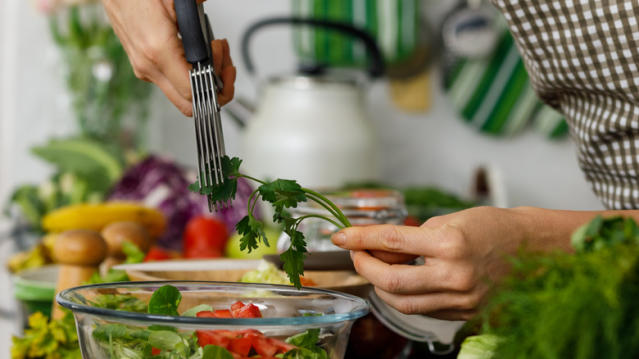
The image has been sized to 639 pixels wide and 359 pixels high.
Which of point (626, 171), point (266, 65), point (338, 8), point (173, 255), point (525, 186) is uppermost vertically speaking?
point (338, 8)

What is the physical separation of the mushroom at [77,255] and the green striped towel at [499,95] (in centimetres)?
166

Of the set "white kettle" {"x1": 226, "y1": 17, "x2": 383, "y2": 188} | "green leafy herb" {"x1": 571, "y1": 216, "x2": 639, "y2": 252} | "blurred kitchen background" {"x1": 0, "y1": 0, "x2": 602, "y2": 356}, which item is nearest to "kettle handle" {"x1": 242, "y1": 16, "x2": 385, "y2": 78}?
"white kettle" {"x1": 226, "y1": 17, "x2": 383, "y2": 188}

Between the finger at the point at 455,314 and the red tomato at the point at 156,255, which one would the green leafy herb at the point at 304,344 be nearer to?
the finger at the point at 455,314

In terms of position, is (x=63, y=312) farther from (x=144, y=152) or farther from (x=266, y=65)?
(x=266, y=65)

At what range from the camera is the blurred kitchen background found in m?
2.13

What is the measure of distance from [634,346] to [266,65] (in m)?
2.13

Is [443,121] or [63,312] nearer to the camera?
[63,312]

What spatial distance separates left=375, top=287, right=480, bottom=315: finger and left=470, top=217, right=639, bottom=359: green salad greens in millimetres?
131

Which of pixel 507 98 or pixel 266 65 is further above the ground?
pixel 266 65

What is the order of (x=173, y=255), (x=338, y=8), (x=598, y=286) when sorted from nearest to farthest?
(x=598, y=286)
(x=173, y=255)
(x=338, y=8)

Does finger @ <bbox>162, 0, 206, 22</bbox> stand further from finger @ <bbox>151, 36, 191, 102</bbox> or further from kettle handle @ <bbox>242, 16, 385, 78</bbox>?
kettle handle @ <bbox>242, 16, 385, 78</bbox>

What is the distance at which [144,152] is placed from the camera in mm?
1995

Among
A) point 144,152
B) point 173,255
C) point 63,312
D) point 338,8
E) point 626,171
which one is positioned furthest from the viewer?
point 338,8

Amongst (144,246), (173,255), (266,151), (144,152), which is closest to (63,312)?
(144,246)
